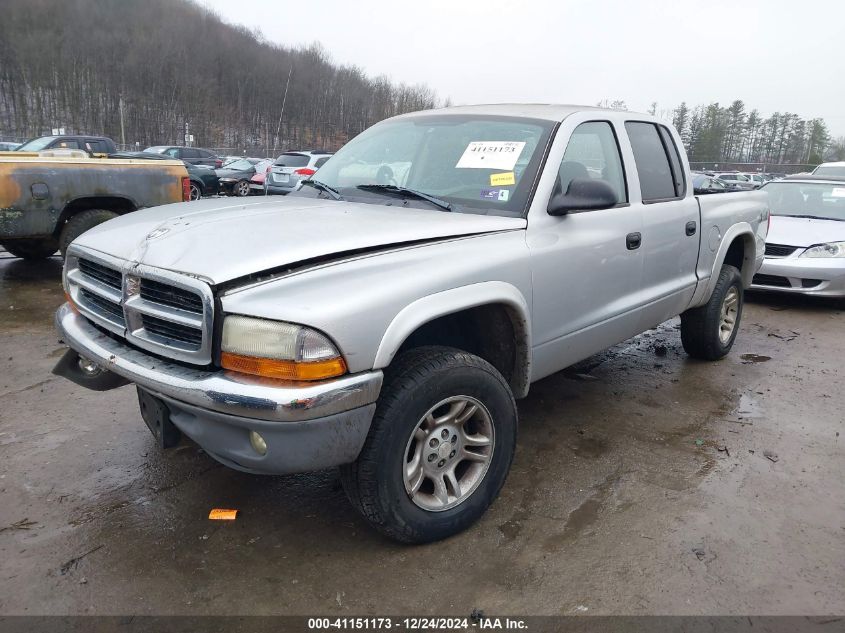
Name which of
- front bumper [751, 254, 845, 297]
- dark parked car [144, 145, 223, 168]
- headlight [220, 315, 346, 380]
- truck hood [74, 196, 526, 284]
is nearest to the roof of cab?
truck hood [74, 196, 526, 284]

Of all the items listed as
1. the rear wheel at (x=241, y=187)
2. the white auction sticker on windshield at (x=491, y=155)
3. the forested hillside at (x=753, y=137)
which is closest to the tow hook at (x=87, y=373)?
the white auction sticker on windshield at (x=491, y=155)

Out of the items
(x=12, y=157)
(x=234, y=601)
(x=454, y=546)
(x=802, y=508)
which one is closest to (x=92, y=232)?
(x=234, y=601)

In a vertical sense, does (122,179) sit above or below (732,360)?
above

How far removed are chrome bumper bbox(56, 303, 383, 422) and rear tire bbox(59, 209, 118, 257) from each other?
5352 millimetres

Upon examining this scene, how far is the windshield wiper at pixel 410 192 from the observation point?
300 centimetres

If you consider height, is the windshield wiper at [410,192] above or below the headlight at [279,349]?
above

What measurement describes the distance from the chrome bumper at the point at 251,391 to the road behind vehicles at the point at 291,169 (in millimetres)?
13094

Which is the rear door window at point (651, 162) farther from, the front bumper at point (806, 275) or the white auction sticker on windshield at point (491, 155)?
the front bumper at point (806, 275)

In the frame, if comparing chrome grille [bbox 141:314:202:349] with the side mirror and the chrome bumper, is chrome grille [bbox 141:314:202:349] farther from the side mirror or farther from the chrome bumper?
the side mirror

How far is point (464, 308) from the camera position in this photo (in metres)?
2.47

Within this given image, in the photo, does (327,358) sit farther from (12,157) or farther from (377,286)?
(12,157)

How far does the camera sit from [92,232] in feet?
9.53

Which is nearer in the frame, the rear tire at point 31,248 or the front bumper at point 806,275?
the front bumper at point 806,275

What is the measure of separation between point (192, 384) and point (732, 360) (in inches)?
183
